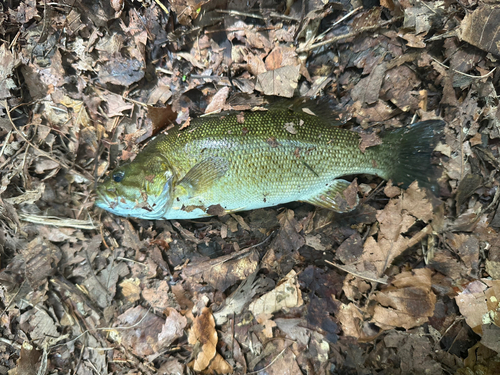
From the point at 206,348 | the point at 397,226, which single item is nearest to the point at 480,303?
the point at 397,226

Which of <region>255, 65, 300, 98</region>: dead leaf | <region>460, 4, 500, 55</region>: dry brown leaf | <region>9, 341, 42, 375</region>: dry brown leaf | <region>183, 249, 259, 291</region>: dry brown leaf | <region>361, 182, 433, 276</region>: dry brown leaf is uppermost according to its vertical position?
<region>460, 4, 500, 55</region>: dry brown leaf

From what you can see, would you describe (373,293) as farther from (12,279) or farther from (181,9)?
(12,279)

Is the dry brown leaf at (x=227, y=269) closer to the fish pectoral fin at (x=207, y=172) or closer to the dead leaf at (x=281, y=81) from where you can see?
the fish pectoral fin at (x=207, y=172)

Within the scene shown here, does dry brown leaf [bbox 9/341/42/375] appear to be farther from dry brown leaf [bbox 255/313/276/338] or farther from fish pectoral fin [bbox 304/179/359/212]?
fish pectoral fin [bbox 304/179/359/212]

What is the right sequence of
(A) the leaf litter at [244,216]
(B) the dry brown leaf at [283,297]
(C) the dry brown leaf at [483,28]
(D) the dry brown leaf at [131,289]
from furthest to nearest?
(D) the dry brown leaf at [131,289] < (B) the dry brown leaf at [283,297] < (A) the leaf litter at [244,216] < (C) the dry brown leaf at [483,28]

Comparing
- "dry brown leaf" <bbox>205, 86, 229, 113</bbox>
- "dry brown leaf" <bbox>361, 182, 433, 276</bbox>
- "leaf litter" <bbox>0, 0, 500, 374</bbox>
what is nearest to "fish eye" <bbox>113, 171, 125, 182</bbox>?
"leaf litter" <bbox>0, 0, 500, 374</bbox>

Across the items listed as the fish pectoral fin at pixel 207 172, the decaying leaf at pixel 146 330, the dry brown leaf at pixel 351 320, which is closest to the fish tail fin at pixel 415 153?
the dry brown leaf at pixel 351 320

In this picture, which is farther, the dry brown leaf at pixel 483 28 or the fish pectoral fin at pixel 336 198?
the fish pectoral fin at pixel 336 198

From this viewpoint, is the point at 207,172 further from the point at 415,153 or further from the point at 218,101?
the point at 415,153

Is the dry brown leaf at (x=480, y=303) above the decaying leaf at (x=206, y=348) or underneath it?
above
